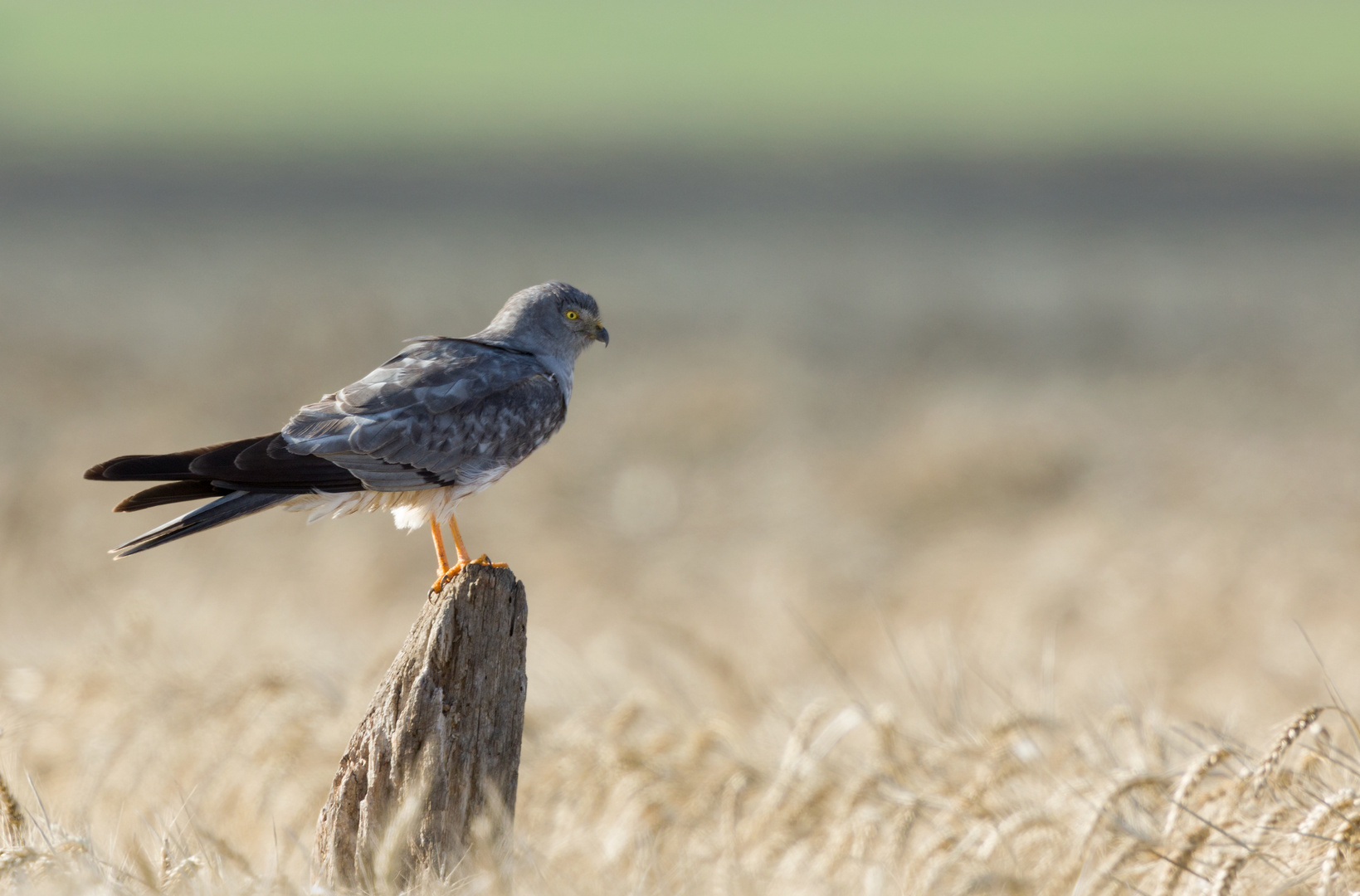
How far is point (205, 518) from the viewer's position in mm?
3357

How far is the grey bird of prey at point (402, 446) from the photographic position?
11.0ft

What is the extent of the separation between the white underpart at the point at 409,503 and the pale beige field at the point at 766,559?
955mm

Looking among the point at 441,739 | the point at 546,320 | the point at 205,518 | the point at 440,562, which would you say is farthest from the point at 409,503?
the point at 441,739

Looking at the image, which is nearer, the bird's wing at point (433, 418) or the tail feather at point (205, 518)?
the tail feather at point (205, 518)

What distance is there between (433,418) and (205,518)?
34.3 inches

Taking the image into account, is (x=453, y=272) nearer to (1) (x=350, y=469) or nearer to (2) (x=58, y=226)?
(2) (x=58, y=226)

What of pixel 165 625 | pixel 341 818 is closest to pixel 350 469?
pixel 341 818

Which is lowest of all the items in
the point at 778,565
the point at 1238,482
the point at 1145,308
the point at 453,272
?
the point at 1238,482

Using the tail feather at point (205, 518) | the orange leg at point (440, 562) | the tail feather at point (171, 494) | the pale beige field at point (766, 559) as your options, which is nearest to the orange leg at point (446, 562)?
the orange leg at point (440, 562)

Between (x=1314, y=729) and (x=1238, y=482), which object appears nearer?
(x=1314, y=729)

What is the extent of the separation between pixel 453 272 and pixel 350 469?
1715cm

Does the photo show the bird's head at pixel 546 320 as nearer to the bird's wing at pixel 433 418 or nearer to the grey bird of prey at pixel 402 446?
the grey bird of prey at pixel 402 446

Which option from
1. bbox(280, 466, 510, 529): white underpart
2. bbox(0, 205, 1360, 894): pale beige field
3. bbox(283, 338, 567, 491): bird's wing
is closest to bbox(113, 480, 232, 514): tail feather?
bbox(283, 338, 567, 491): bird's wing

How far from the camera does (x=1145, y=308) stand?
18688mm
